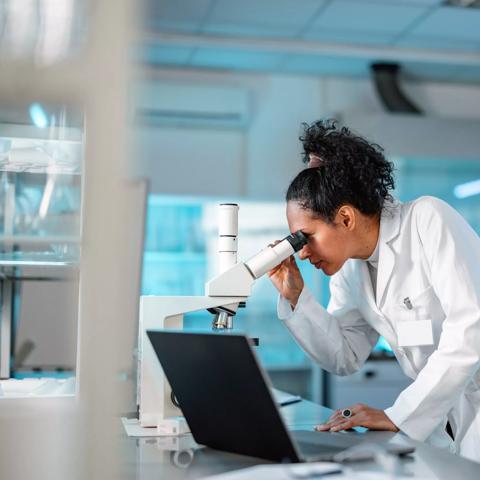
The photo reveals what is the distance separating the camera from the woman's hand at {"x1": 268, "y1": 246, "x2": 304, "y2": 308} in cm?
203

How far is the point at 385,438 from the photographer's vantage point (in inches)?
63.4

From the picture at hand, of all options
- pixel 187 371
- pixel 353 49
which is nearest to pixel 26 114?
pixel 187 371

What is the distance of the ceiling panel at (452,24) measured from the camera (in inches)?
169

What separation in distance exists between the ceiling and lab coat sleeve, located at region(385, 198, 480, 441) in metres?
2.73

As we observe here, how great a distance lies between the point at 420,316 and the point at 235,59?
3522mm

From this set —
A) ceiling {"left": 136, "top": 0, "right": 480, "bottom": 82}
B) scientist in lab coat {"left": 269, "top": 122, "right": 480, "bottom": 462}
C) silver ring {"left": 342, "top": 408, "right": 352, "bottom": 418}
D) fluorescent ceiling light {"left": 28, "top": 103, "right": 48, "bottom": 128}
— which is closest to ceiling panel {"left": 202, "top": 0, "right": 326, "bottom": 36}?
ceiling {"left": 136, "top": 0, "right": 480, "bottom": 82}

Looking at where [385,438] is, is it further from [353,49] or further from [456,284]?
[353,49]

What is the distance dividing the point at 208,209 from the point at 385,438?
356 centimetres

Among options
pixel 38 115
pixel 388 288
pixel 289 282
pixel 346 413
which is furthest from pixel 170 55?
pixel 38 115

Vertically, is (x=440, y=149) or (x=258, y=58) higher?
(x=258, y=58)

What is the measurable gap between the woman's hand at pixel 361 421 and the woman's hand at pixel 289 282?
417 millimetres

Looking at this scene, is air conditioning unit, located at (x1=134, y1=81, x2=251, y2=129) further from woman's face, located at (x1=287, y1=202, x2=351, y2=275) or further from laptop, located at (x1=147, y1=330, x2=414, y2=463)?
laptop, located at (x1=147, y1=330, x2=414, y2=463)

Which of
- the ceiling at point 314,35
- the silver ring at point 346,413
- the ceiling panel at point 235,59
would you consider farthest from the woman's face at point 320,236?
the ceiling panel at point 235,59

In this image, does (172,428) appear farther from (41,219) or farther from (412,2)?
(412,2)
